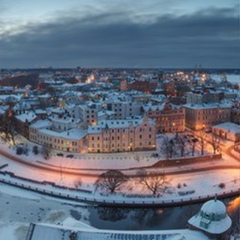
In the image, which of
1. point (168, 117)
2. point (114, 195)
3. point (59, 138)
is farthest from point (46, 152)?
point (168, 117)

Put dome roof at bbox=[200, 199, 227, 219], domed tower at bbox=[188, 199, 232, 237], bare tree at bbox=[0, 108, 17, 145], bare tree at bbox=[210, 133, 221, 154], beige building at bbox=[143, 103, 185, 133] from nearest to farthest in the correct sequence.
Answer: domed tower at bbox=[188, 199, 232, 237]
dome roof at bbox=[200, 199, 227, 219]
bare tree at bbox=[210, 133, 221, 154]
bare tree at bbox=[0, 108, 17, 145]
beige building at bbox=[143, 103, 185, 133]

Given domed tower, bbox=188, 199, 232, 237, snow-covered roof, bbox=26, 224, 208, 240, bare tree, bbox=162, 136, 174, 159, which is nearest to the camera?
snow-covered roof, bbox=26, 224, 208, 240

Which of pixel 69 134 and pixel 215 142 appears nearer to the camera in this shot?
pixel 69 134

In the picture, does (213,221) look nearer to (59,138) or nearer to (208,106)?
(59,138)

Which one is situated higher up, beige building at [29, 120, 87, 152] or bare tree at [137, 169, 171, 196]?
beige building at [29, 120, 87, 152]

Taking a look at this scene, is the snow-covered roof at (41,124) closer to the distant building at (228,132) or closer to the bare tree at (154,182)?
the bare tree at (154,182)

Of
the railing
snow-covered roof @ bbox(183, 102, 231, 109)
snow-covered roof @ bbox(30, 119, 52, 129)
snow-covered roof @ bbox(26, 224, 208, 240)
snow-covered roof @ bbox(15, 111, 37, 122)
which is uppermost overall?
snow-covered roof @ bbox(183, 102, 231, 109)

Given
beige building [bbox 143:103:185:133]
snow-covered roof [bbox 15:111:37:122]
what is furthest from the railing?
beige building [bbox 143:103:185:133]

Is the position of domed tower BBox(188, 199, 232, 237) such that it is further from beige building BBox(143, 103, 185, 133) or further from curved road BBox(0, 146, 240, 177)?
beige building BBox(143, 103, 185, 133)
